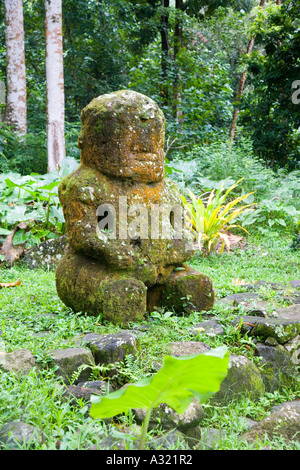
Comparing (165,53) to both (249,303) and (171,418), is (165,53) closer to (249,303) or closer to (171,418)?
(249,303)

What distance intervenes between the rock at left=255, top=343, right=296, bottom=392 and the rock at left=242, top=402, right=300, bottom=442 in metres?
0.51

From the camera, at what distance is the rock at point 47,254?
5.88 metres

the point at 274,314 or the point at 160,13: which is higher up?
the point at 160,13

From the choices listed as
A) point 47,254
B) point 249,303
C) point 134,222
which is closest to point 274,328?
point 249,303

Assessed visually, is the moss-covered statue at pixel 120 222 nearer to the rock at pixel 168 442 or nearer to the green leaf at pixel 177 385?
the rock at pixel 168 442

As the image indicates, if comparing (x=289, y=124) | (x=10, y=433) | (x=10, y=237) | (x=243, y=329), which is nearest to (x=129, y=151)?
(x=243, y=329)

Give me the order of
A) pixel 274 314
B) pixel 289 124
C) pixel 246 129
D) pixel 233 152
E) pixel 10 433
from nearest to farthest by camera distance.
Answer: pixel 10 433
pixel 274 314
pixel 233 152
pixel 289 124
pixel 246 129

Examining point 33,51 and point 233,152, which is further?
point 33,51

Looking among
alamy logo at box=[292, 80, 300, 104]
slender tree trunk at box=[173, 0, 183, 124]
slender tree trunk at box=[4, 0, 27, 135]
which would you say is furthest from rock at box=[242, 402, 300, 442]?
slender tree trunk at box=[173, 0, 183, 124]

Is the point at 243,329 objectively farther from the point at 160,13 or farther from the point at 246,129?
the point at 160,13

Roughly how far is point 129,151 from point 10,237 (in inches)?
139

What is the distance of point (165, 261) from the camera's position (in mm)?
3559

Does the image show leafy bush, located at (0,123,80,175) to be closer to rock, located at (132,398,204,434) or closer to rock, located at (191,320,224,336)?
rock, located at (191,320,224,336)

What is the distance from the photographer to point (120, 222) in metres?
3.39
